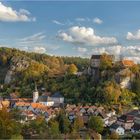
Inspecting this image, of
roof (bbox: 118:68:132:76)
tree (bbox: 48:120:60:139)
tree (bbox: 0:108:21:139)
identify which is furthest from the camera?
roof (bbox: 118:68:132:76)

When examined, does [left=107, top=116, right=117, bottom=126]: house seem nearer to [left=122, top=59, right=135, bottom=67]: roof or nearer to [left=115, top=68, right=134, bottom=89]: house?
[left=115, top=68, right=134, bottom=89]: house

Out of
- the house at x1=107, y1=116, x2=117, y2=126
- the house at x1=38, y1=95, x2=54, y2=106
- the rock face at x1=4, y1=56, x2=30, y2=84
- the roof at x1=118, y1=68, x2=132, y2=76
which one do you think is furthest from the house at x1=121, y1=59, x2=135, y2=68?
the rock face at x1=4, y1=56, x2=30, y2=84

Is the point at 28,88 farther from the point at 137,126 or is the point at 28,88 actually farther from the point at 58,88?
the point at 137,126

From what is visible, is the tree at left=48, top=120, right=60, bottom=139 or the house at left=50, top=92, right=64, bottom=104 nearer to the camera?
the tree at left=48, top=120, right=60, bottom=139

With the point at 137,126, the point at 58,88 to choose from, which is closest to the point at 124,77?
the point at 58,88

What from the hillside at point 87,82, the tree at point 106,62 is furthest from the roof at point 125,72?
the tree at point 106,62

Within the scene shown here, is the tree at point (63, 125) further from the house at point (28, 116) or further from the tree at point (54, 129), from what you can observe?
the house at point (28, 116)

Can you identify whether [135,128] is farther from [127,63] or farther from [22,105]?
[127,63]
